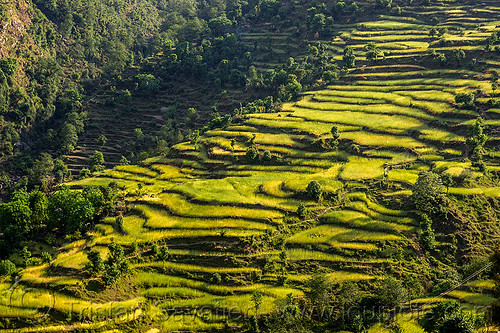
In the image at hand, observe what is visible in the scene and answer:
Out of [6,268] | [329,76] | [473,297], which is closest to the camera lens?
[473,297]

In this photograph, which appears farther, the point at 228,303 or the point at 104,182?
the point at 104,182

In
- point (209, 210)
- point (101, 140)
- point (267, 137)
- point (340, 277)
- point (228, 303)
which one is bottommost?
point (228, 303)

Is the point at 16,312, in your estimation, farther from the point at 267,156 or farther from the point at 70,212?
the point at 267,156

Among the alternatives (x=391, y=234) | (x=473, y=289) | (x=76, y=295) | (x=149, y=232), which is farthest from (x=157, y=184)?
(x=473, y=289)

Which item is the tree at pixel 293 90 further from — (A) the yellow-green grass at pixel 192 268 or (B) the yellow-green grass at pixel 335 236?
(A) the yellow-green grass at pixel 192 268

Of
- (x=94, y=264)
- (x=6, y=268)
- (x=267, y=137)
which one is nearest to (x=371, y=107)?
(x=267, y=137)

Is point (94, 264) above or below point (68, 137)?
below

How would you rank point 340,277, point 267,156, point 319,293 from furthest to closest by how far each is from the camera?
point 267,156 < point 340,277 < point 319,293
